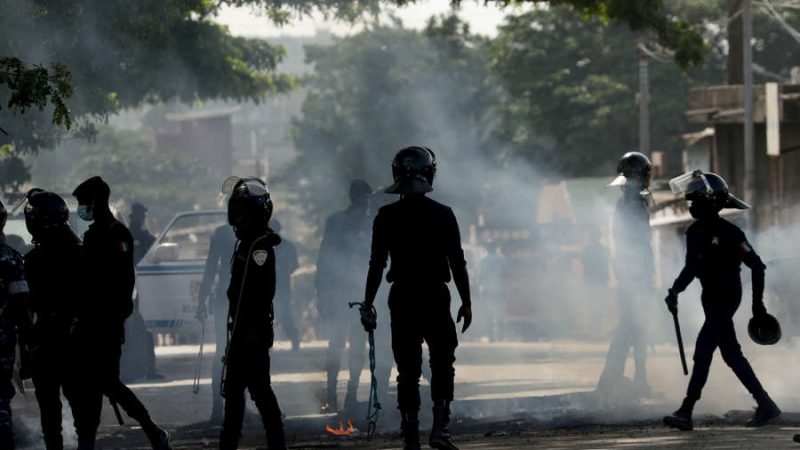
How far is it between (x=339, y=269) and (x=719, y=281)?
4208 millimetres

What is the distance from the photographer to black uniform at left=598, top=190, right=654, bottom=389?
13539mm

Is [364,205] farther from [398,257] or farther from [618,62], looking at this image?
[618,62]

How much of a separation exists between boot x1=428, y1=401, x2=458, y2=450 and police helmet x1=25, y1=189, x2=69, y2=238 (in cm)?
239

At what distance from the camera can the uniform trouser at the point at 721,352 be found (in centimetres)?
1121

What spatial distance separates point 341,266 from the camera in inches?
569

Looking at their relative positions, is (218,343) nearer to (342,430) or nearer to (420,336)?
(342,430)

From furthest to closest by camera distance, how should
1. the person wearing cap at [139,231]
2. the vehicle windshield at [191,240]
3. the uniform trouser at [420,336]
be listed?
the vehicle windshield at [191,240] → the person wearing cap at [139,231] → the uniform trouser at [420,336]

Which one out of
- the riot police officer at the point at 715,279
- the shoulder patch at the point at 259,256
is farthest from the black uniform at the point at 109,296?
the riot police officer at the point at 715,279

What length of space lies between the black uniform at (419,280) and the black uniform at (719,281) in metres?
2.18

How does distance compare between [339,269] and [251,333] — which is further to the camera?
[339,269]

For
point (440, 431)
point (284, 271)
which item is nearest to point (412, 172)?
point (440, 431)

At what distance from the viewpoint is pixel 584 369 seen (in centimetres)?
1778

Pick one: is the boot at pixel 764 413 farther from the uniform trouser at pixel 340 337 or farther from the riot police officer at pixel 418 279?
the uniform trouser at pixel 340 337

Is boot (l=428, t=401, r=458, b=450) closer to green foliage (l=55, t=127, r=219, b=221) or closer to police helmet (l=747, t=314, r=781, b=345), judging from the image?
police helmet (l=747, t=314, r=781, b=345)
